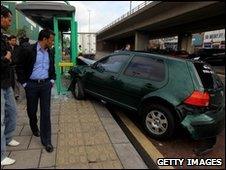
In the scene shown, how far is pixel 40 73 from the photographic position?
14.6ft

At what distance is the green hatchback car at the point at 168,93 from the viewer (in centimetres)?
493

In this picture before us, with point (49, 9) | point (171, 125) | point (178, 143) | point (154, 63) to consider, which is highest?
point (49, 9)

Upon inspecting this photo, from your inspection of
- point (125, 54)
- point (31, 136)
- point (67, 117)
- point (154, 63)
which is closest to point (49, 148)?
point (31, 136)

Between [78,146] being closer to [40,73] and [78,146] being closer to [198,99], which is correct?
[40,73]

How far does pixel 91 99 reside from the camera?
834cm

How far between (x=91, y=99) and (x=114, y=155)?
406 cm

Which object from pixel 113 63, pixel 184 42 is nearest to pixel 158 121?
pixel 113 63

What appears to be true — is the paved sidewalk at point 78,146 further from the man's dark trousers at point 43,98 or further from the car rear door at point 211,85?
the car rear door at point 211,85

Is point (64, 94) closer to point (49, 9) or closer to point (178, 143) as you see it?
point (49, 9)

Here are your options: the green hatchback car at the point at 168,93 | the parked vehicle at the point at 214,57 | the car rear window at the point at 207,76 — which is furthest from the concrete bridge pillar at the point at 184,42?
the car rear window at the point at 207,76

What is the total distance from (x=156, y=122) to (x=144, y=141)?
0.40m

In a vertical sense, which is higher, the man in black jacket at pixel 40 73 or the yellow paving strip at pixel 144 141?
the man in black jacket at pixel 40 73

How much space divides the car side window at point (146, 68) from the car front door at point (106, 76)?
29 cm

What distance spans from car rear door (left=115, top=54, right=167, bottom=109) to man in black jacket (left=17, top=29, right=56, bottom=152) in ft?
6.18
